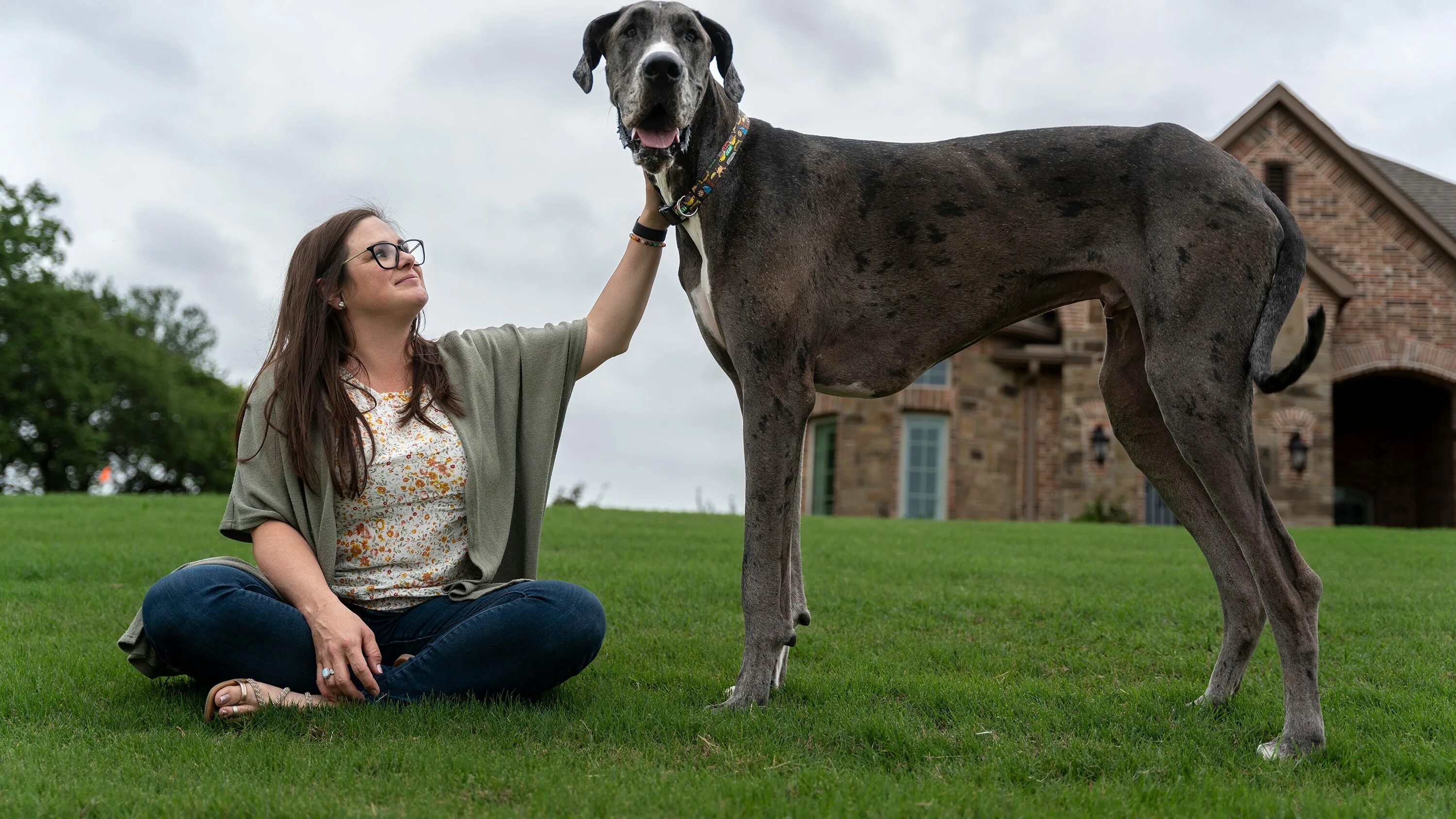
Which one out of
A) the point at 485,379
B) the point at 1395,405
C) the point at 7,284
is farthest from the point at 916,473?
the point at 7,284

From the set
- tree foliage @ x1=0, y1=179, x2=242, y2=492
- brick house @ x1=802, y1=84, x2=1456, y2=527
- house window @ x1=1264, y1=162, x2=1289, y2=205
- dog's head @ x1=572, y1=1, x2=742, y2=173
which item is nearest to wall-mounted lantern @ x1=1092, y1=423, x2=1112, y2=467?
brick house @ x1=802, y1=84, x2=1456, y2=527

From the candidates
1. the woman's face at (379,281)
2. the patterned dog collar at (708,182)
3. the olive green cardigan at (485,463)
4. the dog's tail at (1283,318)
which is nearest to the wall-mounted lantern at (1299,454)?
the dog's tail at (1283,318)

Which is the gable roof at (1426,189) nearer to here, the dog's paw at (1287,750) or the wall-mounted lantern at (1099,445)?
the wall-mounted lantern at (1099,445)

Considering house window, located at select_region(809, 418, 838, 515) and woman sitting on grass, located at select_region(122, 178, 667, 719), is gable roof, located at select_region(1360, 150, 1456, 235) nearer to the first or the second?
house window, located at select_region(809, 418, 838, 515)

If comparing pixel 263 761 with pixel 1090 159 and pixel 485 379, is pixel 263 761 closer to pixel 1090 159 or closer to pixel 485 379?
pixel 485 379

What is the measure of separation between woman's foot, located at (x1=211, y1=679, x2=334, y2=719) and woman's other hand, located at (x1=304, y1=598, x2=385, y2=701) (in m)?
0.06

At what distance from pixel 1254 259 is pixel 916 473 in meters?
17.2

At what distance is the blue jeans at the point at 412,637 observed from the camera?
3568mm

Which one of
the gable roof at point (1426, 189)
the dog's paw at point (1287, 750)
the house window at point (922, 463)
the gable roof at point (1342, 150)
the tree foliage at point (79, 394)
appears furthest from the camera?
the tree foliage at point (79, 394)

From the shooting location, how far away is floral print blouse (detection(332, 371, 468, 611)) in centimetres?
385

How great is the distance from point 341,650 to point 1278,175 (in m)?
20.8

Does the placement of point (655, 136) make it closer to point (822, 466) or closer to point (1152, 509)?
point (1152, 509)

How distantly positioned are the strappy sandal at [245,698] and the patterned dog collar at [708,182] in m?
1.98

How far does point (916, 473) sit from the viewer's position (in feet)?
66.7
